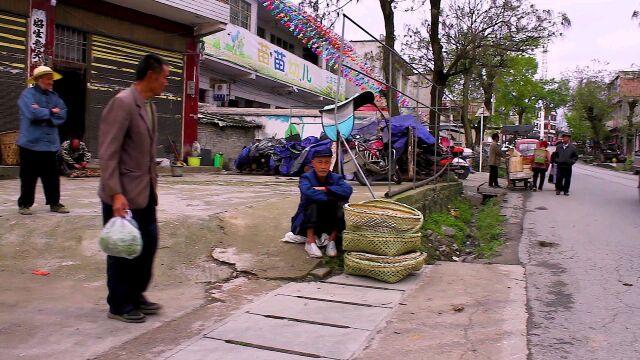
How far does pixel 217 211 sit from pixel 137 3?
7.90 metres

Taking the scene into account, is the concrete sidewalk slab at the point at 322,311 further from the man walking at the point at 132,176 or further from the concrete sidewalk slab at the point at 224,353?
the man walking at the point at 132,176

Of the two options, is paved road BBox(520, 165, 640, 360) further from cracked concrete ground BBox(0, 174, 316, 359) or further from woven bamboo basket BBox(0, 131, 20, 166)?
woven bamboo basket BBox(0, 131, 20, 166)

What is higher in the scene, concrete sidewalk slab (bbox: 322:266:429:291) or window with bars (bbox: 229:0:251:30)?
window with bars (bbox: 229:0:251:30)

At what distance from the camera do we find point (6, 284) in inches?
178

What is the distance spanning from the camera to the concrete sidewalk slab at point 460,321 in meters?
3.46

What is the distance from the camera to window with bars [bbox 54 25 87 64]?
1137cm

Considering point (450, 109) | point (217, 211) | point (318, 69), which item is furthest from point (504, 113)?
point (217, 211)

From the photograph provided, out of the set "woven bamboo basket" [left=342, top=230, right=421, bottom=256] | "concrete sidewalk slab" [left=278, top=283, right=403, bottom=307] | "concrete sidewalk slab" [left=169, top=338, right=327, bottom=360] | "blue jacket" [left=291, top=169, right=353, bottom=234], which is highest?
"blue jacket" [left=291, top=169, right=353, bottom=234]

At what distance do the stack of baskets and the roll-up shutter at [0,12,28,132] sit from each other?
8078 mm

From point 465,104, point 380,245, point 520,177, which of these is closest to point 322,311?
point 380,245

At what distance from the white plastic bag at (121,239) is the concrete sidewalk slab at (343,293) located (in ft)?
5.13

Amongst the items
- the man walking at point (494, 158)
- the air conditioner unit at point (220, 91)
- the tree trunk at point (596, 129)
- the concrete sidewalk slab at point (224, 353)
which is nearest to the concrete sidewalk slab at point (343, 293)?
the concrete sidewalk slab at point (224, 353)

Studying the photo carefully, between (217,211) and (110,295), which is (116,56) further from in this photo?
(110,295)

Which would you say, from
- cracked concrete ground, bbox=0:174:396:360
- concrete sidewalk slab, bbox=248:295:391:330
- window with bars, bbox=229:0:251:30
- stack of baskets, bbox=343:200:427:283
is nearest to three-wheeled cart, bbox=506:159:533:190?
cracked concrete ground, bbox=0:174:396:360
